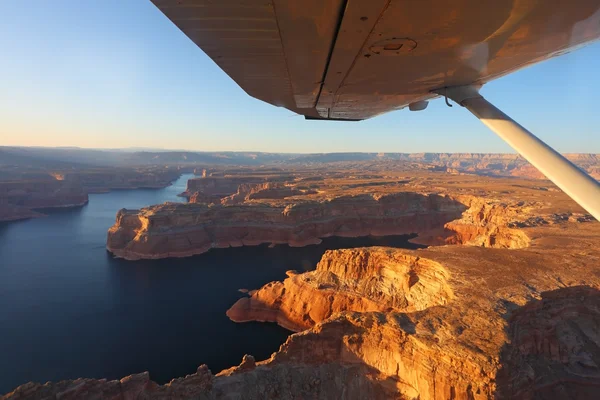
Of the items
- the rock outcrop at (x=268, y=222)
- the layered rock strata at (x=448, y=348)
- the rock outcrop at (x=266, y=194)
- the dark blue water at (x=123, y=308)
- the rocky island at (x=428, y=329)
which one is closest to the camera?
the layered rock strata at (x=448, y=348)

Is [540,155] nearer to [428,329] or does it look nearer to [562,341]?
[428,329]

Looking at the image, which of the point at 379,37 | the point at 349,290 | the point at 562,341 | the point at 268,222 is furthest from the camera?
the point at 268,222

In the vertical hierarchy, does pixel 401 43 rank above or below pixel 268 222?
above

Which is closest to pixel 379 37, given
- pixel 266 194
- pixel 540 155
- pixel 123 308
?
pixel 540 155

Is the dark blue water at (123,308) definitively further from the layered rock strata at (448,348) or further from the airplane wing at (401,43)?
the airplane wing at (401,43)

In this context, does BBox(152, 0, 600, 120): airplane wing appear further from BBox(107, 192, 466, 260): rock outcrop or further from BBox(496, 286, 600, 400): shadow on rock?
BBox(107, 192, 466, 260): rock outcrop

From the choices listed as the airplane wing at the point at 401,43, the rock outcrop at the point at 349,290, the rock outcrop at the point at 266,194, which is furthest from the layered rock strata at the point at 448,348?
the rock outcrop at the point at 266,194

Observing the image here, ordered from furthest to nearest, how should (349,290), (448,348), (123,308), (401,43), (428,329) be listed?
(123,308) < (349,290) < (428,329) < (448,348) < (401,43)
